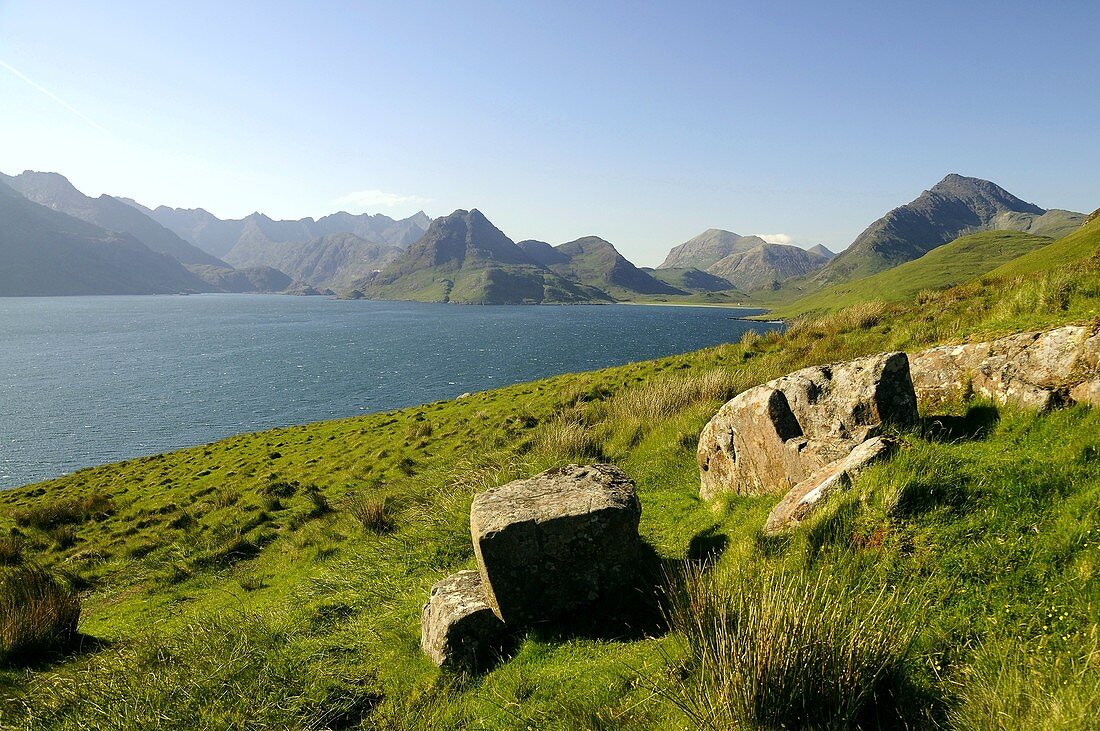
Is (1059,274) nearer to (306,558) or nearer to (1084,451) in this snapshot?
(1084,451)

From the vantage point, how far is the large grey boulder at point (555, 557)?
7.00 m

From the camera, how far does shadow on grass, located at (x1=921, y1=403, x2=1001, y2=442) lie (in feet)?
25.3

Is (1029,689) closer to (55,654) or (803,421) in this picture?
(803,421)

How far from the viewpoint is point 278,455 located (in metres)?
32.0

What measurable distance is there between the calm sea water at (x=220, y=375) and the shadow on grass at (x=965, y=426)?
62875mm

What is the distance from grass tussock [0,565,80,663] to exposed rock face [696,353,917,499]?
12.5 m

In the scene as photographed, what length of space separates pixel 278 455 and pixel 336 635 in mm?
27387

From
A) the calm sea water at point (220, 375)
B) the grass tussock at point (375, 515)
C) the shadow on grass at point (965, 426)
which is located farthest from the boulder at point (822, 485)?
the calm sea water at point (220, 375)

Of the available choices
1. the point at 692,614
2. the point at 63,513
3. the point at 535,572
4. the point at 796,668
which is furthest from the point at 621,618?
the point at 63,513

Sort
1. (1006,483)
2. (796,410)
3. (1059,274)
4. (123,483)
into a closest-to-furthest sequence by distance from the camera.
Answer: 1. (1006,483)
2. (796,410)
3. (1059,274)
4. (123,483)

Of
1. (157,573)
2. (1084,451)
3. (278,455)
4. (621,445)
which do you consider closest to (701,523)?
(1084,451)

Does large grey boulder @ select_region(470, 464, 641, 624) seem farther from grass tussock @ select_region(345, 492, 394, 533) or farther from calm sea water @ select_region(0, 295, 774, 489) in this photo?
calm sea water @ select_region(0, 295, 774, 489)

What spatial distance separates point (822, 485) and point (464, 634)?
5510 millimetres

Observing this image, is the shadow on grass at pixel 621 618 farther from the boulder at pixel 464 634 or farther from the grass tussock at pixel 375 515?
the grass tussock at pixel 375 515
